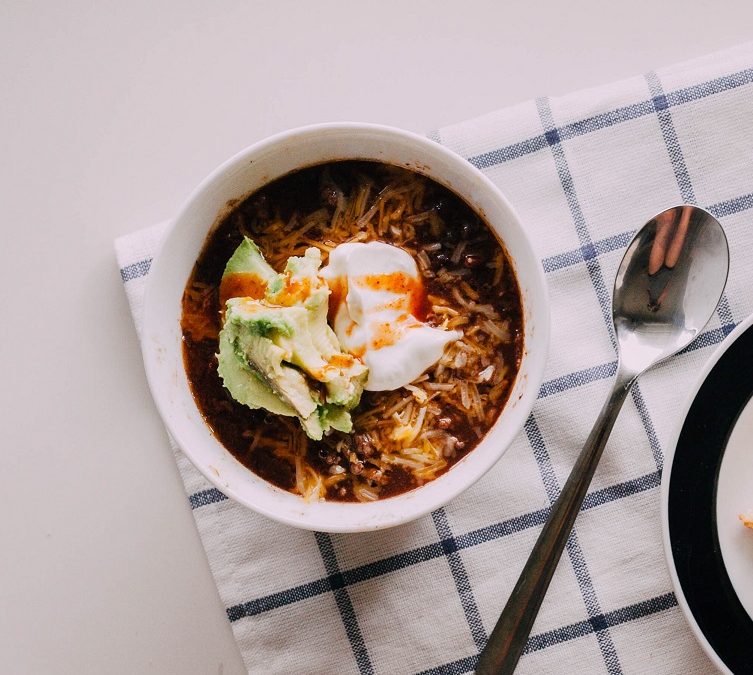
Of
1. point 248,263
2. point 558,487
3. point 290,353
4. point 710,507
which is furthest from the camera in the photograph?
point 558,487

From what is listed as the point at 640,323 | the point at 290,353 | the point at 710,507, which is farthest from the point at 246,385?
the point at 710,507

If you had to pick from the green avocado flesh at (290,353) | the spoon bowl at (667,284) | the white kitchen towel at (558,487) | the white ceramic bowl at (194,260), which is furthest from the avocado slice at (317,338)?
the spoon bowl at (667,284)

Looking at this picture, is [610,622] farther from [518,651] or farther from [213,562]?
[213,562]

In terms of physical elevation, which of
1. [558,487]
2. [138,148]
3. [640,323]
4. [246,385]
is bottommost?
[558,487]

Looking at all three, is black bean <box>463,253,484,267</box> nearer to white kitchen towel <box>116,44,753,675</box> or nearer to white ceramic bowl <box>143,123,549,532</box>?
white ceramic bowl <box>143,123,549,532</box>

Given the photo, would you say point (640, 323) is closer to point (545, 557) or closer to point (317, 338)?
point (545, 557)

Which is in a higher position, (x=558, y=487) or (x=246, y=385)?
(x=246, y=385)
